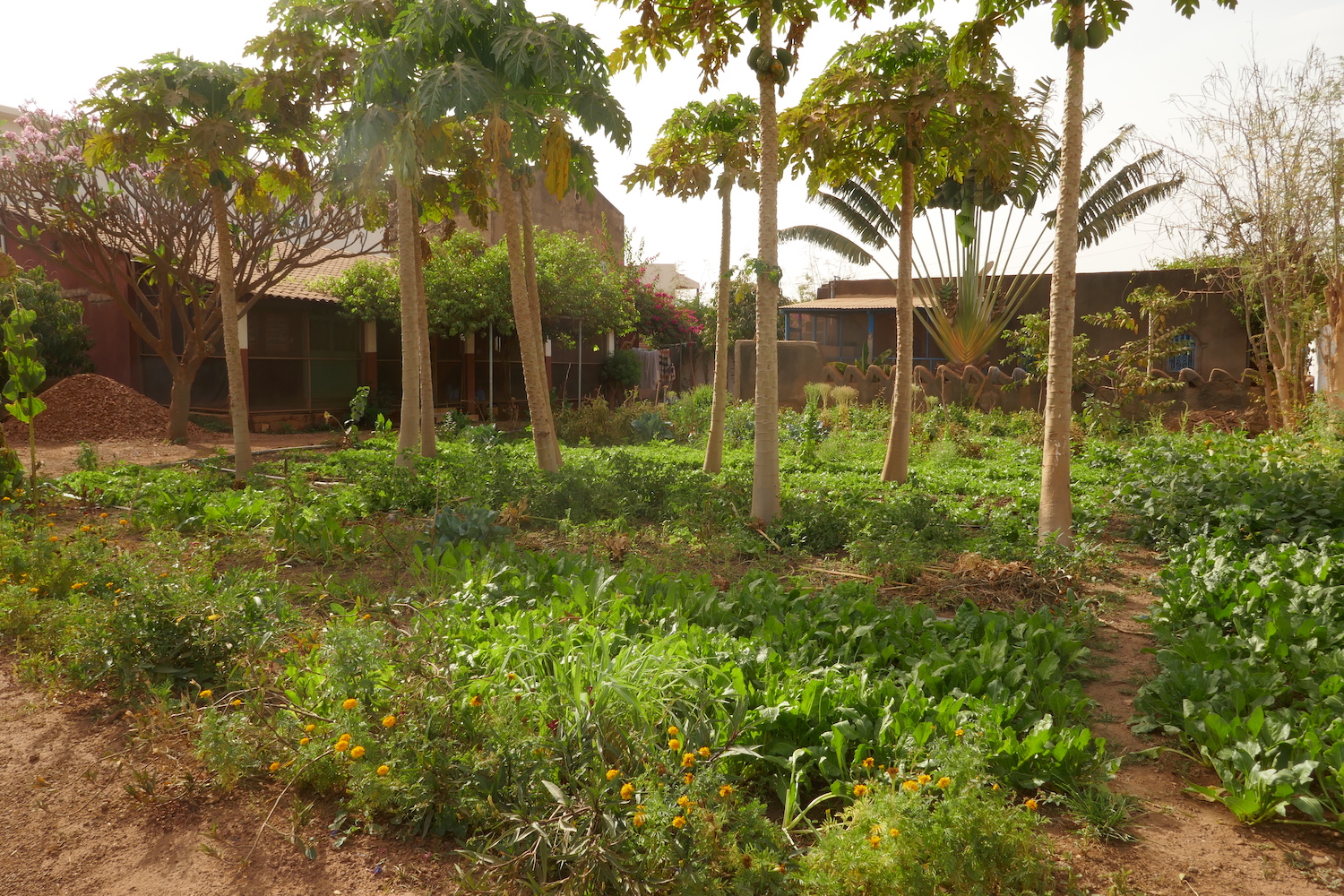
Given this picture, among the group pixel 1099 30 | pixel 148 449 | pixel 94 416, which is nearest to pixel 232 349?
pixel 148 449

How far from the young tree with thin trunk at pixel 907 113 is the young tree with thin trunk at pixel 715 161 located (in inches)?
38.5

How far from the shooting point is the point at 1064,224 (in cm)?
619

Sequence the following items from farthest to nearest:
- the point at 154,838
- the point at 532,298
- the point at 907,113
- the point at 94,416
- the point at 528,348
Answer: the point at 94,416, the point at 532,298, the point at 528,348, the point at 907,113, the point at 154,838

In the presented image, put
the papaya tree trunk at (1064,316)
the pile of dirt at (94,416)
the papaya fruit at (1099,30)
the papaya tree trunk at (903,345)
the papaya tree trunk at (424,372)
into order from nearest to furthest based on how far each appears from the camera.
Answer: the papaya fruit at (1099,30)
the papaya tree trunk at (1064,316)
the papaya tree trunk at (903,345)
the papaya tree trunk at (424,372)
the pile of dirt at (94,416)

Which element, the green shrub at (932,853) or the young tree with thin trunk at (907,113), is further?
the young tree with thin trunk at (907,113)

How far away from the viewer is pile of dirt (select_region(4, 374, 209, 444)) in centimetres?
1463

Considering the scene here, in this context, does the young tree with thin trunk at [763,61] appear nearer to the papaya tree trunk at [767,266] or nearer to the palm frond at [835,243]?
the papaya tree trunk at [767,266]

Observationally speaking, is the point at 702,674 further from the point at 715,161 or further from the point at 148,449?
the point at 148,449

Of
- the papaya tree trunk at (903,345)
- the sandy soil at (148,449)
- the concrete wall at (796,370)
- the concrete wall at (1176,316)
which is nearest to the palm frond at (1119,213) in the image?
the concrete wall at (1176,316)

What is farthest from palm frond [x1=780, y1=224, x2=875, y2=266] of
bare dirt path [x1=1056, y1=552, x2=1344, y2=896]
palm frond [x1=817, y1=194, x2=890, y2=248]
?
bare dirt path [x1=1056, y1=552, x2=1344, y2=896]

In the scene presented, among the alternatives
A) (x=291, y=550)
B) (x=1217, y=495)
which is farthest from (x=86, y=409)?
(x=1217, y=495)

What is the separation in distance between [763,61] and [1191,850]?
5.96m

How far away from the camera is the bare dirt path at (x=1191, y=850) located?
8.60ft

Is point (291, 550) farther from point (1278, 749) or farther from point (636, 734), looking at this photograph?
point (1278, 749)
